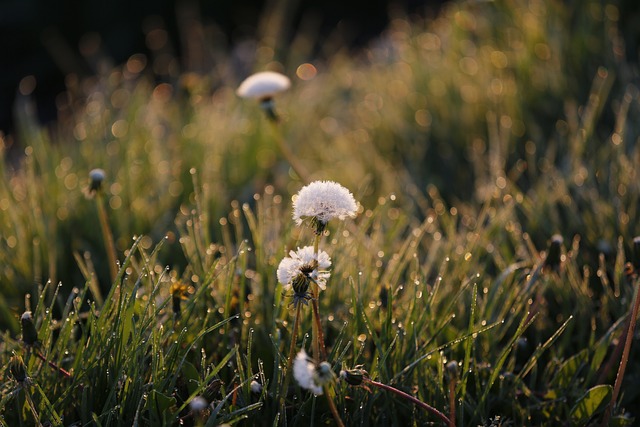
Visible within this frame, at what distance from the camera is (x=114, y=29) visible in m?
5.68

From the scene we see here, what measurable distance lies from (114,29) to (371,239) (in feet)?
14.9

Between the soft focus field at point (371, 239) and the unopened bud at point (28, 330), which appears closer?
the unopened bud at point (28, 330)

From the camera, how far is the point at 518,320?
147 centimetres

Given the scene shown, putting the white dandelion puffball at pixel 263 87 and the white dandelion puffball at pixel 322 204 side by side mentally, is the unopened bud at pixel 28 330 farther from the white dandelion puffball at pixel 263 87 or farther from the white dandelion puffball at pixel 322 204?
A: the white dandelion puffball at pixel 263 87

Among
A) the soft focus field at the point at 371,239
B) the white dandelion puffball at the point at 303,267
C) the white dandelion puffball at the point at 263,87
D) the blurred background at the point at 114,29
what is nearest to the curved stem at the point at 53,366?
the soft focus field at the point at 371,239

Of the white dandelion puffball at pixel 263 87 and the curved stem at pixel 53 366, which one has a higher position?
A: the white dandelion puffball at pixel 263 87

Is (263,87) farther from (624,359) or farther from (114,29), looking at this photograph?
(114,29)

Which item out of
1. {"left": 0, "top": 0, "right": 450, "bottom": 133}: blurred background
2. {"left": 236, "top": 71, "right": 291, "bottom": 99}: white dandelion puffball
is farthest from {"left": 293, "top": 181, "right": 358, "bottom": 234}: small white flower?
{"left": 0, "top": 0, "right": 450, "bottom": 133}: blurred background

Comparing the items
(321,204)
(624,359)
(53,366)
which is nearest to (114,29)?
(53,366)

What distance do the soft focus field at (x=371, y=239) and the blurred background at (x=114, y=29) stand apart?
2.26 meters

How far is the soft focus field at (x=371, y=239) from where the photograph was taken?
3.96 feet

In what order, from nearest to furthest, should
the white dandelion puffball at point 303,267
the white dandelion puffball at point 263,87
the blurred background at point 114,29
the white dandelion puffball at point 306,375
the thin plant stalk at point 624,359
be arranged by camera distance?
1. the white dandelion puffball at point 306,375
2. the white dandelion puffball at point 303,267
3. the thin plant stalk at point 624,359
4. the white dandelion puffball at point 263,87
5. the blurred background at point 114,29

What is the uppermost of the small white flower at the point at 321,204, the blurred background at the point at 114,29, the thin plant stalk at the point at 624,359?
the blurred background at the point at 114,29

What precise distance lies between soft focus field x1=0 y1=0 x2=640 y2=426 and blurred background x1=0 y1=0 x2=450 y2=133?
2265mm
